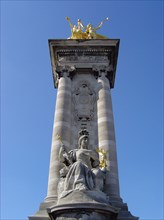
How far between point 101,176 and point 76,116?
5140 millimetres

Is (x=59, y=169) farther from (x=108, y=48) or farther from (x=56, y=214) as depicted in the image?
(x=108, y=48)

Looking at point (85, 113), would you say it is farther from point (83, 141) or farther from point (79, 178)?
point (79, 178)

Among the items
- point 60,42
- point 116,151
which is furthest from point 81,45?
point 116,151

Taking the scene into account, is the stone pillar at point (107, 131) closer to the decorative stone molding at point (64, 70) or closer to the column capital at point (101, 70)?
the column capital at point (101, 70)

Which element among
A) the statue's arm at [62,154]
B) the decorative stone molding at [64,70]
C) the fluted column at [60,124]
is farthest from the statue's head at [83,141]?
the decorative stone molding at [64,70]

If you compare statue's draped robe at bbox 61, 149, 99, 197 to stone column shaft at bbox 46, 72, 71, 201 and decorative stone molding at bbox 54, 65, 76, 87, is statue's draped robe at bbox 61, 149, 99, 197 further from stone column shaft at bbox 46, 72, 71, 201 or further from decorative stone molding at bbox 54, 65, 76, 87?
decorative stone molding at bbox 54, 65, 76, 87

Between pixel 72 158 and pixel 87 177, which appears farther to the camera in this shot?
pixel 72 158

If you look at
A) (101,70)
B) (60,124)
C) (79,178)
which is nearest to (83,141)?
(60,124)

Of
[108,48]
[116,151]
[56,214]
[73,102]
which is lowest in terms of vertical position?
[56,214]

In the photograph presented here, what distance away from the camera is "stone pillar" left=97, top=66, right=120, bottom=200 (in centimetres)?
1468

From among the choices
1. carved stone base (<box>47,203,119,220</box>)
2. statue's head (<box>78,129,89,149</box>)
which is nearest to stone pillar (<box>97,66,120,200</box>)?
statue's head (<box>78,129,89,149</box>)

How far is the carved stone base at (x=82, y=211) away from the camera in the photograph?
11.4 metres

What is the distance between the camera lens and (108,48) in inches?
804

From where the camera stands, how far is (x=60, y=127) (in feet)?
54.9
